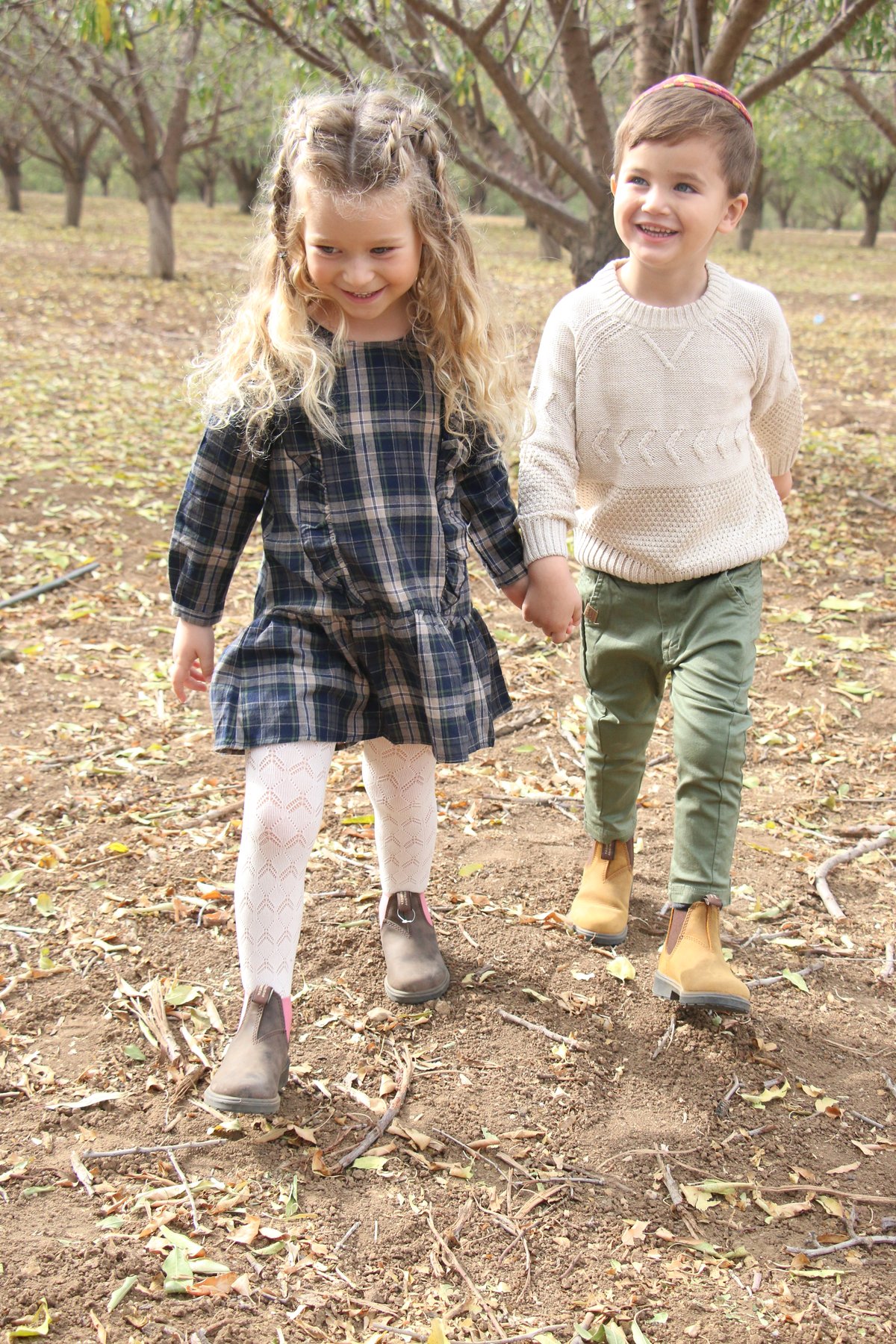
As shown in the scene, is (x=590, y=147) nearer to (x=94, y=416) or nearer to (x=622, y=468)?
(x=94, y=416)

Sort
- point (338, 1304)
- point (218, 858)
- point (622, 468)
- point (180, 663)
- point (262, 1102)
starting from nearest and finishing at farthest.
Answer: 1. point (338, 1304)
2. point (262, 1102)
3. point (180, 663)
4. point (622, 468)
5. point (218, 858)

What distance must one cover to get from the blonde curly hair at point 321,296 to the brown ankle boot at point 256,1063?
102cm

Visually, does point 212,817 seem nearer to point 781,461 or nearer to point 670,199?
point 781,461

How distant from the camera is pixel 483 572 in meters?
5.53

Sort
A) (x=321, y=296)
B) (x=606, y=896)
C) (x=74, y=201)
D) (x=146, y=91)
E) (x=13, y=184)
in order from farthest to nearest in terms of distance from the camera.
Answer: (x=13, y=184), (x=74, y=201), (x=146, y=91), (x=606, y=896), (x=321, y=296)

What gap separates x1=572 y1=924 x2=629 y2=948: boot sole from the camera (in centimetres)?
270

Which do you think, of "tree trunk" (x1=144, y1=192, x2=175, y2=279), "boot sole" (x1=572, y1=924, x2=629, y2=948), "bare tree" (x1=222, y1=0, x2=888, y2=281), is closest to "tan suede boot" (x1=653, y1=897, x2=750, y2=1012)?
"boot sole" (x1=572, y1=924, x2=629, y2=948)

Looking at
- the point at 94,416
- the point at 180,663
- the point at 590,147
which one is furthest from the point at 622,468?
the point at 94,416

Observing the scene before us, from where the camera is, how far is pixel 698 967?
2354mm

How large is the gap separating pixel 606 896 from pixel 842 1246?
96 centimetres

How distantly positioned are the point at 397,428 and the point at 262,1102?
1.22 meters

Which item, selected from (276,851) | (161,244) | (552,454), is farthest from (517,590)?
(161,244)

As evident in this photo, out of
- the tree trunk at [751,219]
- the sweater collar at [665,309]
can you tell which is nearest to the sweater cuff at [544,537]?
the sweater collar at [665,309]

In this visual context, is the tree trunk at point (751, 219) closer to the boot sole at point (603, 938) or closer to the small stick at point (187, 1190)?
the boot sole at point (603, 938)
